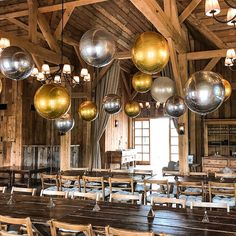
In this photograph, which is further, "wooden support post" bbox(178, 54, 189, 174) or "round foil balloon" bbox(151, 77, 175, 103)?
"wooden support post" bbox(178, 54, 189, 174)

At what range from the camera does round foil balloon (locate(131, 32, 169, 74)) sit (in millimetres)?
3223

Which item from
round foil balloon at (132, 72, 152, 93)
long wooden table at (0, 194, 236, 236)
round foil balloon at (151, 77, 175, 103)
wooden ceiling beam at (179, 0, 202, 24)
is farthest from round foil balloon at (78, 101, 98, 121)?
wooden ceiling beam at (179, 0, 202, 24)

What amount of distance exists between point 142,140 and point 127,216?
1171 cm

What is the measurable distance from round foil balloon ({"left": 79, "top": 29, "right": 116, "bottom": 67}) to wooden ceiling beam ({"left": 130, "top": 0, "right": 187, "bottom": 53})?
154 centimetres

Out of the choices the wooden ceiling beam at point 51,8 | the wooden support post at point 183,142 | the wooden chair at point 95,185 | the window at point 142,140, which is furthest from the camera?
the window at point 142,140

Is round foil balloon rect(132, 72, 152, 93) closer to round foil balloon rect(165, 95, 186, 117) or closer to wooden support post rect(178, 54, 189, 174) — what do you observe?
round foil balloon rect(165, 95, 186, 117)

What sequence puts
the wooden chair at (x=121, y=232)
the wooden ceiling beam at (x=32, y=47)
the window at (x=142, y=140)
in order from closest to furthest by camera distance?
the wooden chair at (x=121, y=232)
the wooden ceiling beam at (x=32, y=47)
the window at (x=142, y=140)

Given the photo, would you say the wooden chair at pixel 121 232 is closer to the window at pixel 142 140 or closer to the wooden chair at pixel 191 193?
the wooden chair at pixel 191 193

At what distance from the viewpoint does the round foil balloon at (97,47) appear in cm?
328

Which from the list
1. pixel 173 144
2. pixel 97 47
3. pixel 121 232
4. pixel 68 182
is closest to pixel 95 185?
pixel 68 182

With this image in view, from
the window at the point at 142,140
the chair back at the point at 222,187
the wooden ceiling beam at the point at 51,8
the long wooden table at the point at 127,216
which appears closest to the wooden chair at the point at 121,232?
the long wooden table at the point at 127,216

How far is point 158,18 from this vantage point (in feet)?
17.6

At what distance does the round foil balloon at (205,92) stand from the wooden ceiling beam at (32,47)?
4501mm

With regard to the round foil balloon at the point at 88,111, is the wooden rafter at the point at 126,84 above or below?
above
